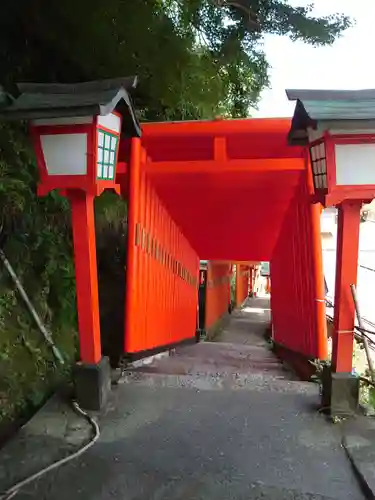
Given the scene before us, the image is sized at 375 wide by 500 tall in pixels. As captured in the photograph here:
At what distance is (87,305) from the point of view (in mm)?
3340

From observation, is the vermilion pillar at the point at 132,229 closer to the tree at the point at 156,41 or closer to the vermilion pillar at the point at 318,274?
the tree at the point at 156,41

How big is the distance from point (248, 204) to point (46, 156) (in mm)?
3323

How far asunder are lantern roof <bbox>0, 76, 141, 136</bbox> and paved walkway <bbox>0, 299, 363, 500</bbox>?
213 centimetres

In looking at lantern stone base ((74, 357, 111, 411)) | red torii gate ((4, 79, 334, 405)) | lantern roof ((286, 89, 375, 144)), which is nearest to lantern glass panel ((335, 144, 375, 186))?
lantern roof ((286, 89, 375, 144))

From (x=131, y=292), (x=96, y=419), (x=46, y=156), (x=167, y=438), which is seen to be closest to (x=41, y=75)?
(x=46, y=156)

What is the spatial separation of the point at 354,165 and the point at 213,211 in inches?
127

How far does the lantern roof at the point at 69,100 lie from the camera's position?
2809 mm

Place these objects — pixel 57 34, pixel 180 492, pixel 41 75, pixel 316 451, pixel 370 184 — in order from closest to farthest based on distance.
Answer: pixel 180 492, pixel 316 451, pixel 370 184, pixel 57 34, pixel 41 75

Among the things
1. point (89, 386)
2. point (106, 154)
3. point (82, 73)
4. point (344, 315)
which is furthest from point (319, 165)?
point (82, 73)

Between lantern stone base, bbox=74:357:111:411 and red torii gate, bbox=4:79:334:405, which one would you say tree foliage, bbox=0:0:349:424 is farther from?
red torii gate, bbox=4:79:334:405

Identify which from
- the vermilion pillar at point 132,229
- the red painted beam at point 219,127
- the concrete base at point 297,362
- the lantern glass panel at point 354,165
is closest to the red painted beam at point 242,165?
the red painted beam at point 219,127

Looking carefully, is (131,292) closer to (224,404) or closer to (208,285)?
(224,404)

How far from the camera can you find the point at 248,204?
586 cm

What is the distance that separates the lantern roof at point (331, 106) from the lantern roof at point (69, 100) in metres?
1.23
